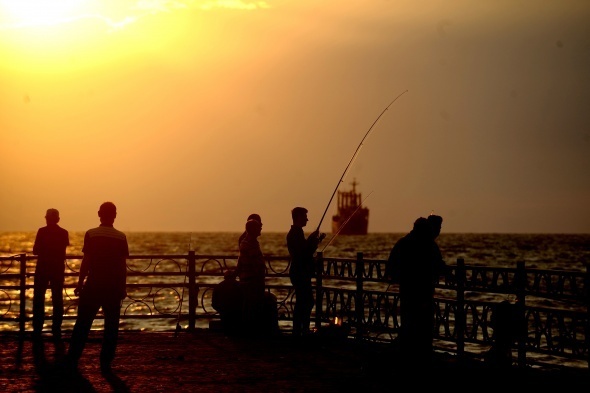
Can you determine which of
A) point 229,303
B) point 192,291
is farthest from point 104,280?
point 192,291

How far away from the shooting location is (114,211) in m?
12.7

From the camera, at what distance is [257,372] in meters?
12.3

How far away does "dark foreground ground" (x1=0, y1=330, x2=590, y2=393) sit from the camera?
36.6 ft

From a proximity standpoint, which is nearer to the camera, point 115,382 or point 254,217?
point 115,382

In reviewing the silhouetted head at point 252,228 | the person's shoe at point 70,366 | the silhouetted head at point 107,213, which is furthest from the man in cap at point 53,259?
the silhouetted head at point 107,213

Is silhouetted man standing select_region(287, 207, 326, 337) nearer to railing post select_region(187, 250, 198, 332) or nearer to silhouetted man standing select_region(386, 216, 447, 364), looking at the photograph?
railing post select_region(187, 250, 198, 332)

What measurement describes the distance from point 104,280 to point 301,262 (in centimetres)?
408

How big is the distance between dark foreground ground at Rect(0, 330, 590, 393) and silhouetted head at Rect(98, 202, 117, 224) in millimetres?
1943

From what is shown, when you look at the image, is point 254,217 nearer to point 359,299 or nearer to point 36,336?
point 359,299

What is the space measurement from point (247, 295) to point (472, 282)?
4.22 m

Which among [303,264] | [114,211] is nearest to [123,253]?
[114,211]

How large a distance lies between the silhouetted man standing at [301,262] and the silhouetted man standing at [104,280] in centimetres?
371

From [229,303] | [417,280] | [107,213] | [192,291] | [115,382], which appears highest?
[107,213]

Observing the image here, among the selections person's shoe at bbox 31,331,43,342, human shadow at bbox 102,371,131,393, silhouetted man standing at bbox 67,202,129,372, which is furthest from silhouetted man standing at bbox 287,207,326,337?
person's shoe at bbox 31,331,43,342
